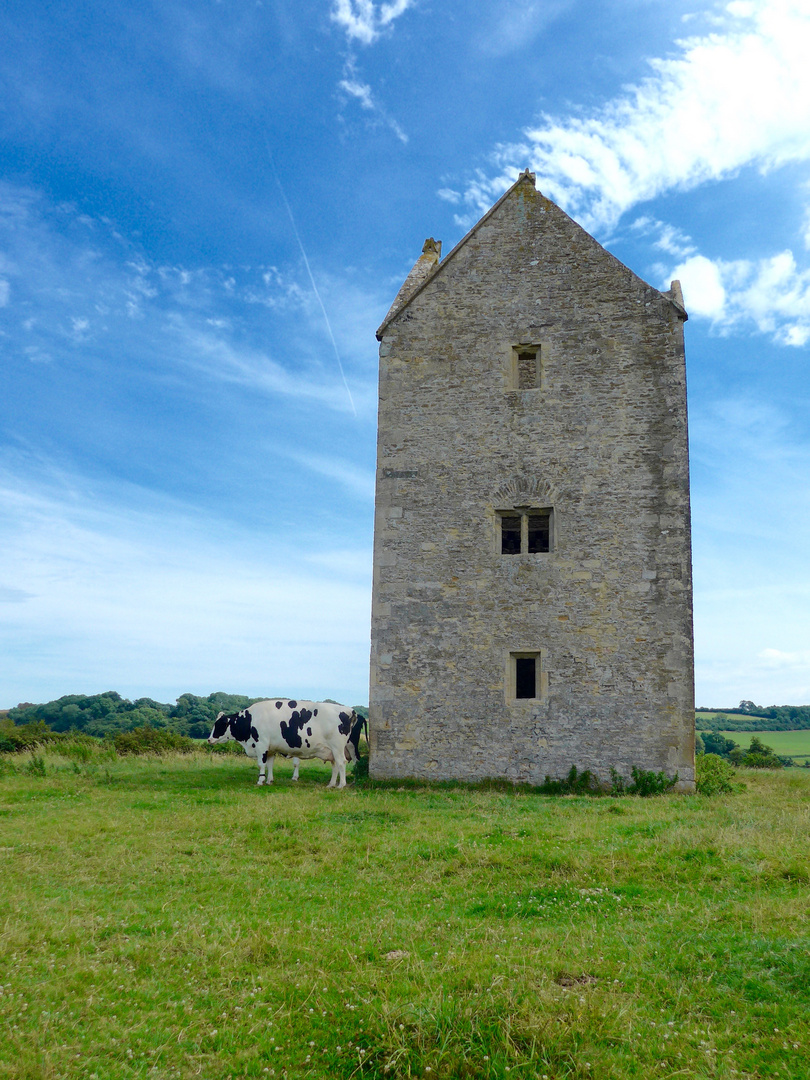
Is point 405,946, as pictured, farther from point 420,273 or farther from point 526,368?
point 420,273

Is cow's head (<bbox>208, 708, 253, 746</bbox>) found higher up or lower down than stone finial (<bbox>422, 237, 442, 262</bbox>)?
lower down

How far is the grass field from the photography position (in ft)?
15.1

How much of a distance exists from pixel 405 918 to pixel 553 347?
45.6 feet

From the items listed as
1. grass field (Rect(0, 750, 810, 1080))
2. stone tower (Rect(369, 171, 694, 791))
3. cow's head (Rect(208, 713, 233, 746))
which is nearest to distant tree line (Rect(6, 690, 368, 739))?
cow's head (Rect(208, 713, 233, 746))

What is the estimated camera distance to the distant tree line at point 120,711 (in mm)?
40906

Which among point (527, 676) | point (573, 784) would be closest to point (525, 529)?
point (527, 676)

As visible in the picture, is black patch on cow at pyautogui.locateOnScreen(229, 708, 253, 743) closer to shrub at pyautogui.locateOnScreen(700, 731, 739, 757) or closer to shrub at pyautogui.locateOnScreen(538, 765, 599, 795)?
shrub at pyautogui.locateOnScreen(538, 765, 599, 795)

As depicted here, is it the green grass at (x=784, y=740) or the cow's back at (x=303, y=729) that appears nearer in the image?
the cow's back at (x=303, y=729)

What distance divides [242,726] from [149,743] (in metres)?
10.3

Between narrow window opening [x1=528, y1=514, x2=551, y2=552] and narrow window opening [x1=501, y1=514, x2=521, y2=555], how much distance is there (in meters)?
0.28

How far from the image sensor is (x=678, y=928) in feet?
22.3

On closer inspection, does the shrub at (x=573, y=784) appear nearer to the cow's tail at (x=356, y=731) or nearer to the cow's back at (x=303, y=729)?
the cow's tail at (x=356, y=731)

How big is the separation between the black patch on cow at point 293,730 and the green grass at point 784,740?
2943 centimetres

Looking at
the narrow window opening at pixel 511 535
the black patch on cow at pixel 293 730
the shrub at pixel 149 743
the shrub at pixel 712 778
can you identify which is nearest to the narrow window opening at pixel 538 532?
the narrow window opening at pixel 511 535
